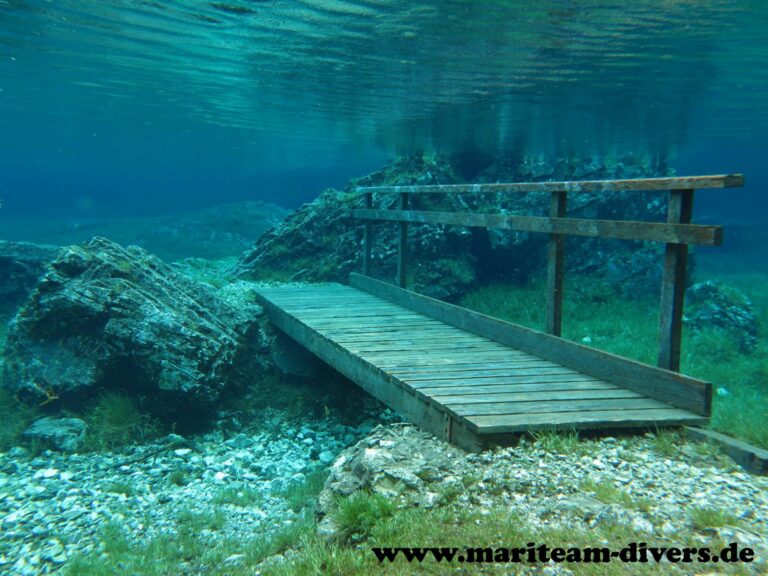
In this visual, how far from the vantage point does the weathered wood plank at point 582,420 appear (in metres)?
5.08

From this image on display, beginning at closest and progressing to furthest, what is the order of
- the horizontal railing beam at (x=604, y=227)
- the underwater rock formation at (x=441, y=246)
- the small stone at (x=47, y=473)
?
the horizontal railing beam at (x=604, y=227) → the small stone at (x=47, y=473) → the underwater rock formation at (x=441, y=246)

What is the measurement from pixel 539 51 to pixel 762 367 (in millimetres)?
8270

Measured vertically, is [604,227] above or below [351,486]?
above

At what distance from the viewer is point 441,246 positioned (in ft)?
53.5

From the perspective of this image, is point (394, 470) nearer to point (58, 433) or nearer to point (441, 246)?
point (58, 433)

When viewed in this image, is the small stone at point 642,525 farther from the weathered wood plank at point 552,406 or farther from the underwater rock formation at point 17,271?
the underwater rock formation at point 17,271

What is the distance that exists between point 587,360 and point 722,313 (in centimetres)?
1086

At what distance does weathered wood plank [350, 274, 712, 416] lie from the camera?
554 cm

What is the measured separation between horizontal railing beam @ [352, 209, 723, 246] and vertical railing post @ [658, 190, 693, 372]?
0.13 m

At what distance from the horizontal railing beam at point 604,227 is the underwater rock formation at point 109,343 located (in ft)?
14.9

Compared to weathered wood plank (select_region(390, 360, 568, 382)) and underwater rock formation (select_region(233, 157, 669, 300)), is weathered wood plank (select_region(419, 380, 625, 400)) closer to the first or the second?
weathered wood plank (select_region(390, 360, 568, 382))

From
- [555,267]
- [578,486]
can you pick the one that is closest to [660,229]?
[555,267]

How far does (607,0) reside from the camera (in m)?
10.8

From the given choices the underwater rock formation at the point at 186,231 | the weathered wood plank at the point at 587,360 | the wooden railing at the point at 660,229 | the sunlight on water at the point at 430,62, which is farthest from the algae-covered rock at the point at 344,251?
the underwater rock formation at the point at 186,231
